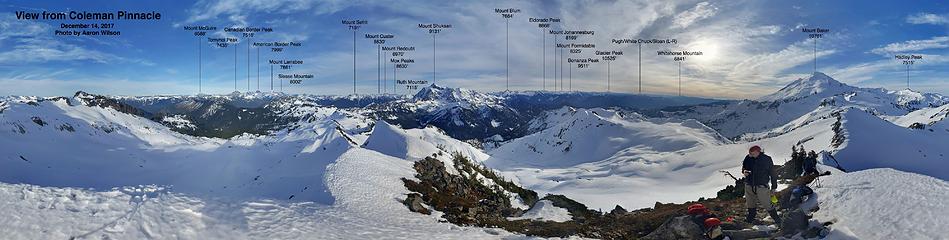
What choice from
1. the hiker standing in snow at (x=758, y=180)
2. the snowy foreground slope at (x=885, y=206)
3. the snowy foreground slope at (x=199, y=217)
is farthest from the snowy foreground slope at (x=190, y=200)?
the snowy foreground slope at (x=885, y=206)

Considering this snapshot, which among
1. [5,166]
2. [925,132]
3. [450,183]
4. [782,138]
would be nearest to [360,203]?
[450,183]

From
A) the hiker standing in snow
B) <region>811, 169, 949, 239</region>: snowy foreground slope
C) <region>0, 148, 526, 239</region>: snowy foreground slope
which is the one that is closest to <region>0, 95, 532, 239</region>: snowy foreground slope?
<region>0, 148, 526, 239</region>: snowy foreground slope

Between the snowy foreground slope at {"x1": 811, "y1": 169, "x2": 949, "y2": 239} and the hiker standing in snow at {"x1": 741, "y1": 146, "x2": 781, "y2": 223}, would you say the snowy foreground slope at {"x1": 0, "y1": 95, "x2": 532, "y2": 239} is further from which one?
the snowy foreground slope at {"x1": 811, "y1": 169, "x2": 949, "y2": 239}

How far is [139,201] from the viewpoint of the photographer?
2228 centimetres

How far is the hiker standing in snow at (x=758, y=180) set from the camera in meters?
18.2

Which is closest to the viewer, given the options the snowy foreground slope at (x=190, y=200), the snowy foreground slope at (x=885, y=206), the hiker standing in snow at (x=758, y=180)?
the snowy foreground slope at (x=885, y=206)

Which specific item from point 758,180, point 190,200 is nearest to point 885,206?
point 758,180

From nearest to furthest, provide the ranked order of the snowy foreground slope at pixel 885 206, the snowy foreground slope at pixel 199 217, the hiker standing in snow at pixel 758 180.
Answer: the snowy foreground slope at pixel 885 206 → the snowy foreground slope at pixel 199 217 → the hiker standing in snow at pixel 758 180

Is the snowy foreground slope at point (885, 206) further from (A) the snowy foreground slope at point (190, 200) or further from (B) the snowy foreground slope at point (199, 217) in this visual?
(A) the snowy foreground slope at point (190, 200)

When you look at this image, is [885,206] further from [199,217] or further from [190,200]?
[190,200]

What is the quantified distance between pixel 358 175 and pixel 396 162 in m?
8.94

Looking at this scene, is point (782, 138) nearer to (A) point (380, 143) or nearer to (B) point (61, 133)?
(A) point (380, 143)

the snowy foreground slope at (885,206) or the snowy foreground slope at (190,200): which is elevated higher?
the snowy foreground slope at (885,206)

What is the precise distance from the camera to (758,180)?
18469mm
